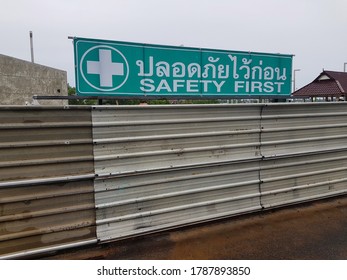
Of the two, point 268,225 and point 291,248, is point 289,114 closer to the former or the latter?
point 268,225

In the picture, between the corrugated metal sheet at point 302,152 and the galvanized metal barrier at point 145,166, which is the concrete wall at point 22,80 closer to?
the galvanized metal barrier at point 145,166

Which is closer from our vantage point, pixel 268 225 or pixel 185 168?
pixel 185 168

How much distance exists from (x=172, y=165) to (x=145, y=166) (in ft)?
1.26

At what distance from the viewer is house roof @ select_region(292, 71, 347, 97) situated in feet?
64.1

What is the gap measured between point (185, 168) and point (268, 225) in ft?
5.22

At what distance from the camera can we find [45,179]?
2967 mm

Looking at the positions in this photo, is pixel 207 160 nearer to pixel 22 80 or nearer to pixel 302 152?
pixel 302 152

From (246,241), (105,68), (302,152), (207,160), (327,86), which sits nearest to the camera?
(105,68)

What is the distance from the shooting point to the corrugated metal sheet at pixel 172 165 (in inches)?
128

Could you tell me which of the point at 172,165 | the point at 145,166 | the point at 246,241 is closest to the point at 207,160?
the point at 172,165

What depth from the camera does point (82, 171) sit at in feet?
10.3

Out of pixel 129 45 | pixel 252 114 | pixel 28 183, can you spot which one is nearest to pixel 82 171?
pixel 28 183

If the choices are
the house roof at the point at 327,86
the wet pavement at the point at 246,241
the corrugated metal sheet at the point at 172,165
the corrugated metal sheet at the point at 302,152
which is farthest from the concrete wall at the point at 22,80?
the house roof at the point at 327,86

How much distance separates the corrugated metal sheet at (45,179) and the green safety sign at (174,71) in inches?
22.1
